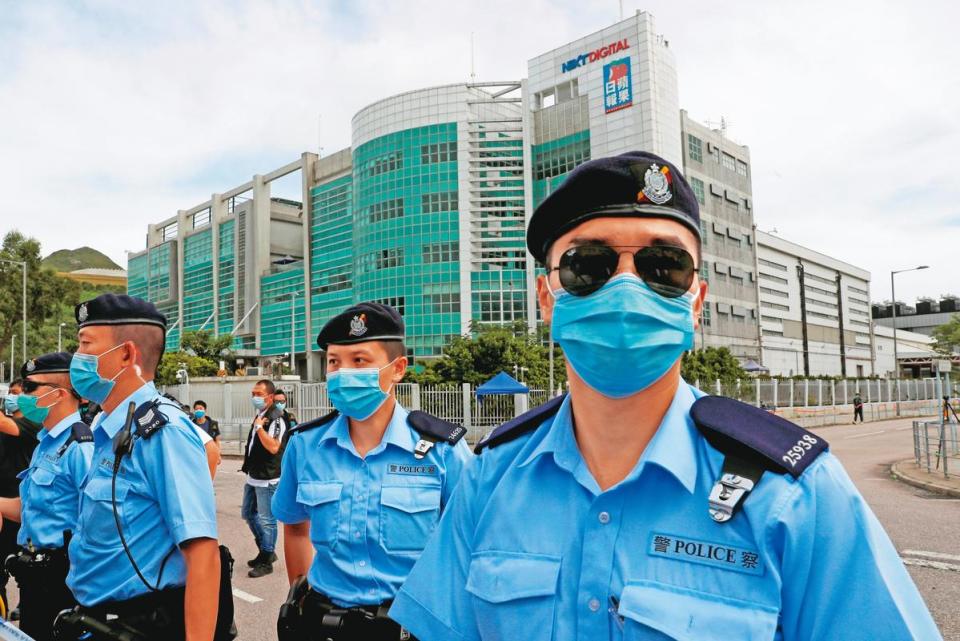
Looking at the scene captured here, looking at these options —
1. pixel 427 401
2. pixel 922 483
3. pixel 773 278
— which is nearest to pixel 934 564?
pixel 922 483

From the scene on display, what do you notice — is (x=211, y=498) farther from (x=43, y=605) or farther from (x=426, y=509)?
(x=43, y=605)

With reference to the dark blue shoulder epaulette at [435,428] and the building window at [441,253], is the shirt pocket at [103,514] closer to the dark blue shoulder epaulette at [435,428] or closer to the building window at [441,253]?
the dark blue shoulder epaulette at [435,428]

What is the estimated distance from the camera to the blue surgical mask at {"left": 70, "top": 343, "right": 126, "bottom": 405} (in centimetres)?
306

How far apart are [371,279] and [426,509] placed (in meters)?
59.0

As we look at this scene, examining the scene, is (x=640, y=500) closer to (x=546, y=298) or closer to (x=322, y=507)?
(x=546, y=298)

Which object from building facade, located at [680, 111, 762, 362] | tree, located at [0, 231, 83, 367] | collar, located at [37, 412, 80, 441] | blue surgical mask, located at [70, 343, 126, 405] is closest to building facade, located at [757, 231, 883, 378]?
building facade, located at [680, 111, 762, 362]

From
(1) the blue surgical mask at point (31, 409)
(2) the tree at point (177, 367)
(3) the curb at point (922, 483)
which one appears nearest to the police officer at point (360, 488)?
(1) the blue surgical mask at point (31, 409)

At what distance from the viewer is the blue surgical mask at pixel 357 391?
135 inches

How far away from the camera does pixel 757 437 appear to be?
50.7 inches

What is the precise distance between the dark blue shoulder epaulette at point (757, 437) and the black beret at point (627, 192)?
1.29 ft

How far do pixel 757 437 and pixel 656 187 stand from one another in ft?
1.84

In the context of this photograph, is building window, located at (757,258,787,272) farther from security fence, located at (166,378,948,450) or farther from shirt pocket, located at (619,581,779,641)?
shirt pocket, located at (619,581,779,641)

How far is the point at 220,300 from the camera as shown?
81.2 metres

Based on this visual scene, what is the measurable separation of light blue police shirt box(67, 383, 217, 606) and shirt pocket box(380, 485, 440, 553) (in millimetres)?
726
